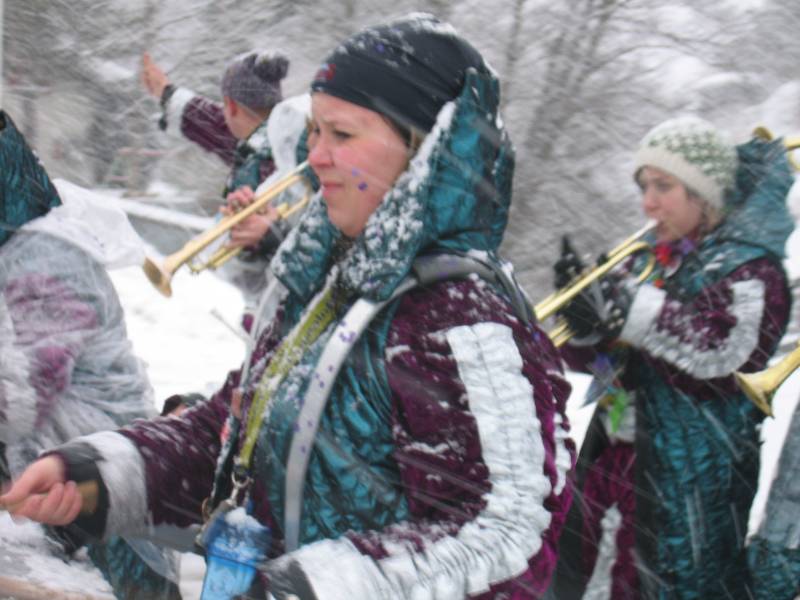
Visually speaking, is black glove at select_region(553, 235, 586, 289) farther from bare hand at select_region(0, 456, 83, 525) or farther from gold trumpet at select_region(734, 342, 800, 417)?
bare hand at select_region(0, 456, 83, 525)

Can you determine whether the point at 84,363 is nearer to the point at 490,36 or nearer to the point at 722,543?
the point at 722,543

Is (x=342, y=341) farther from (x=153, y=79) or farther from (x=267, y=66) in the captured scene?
(x=153, y=79)

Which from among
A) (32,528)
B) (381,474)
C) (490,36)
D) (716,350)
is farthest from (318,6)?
(381,474)

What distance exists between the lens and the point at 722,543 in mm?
2928

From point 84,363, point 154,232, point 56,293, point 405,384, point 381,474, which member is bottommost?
point 154,232

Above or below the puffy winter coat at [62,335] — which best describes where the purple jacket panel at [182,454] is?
above

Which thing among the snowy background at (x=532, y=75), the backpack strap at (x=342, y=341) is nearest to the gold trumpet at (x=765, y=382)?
the backpack strap at (x=342, y=341)

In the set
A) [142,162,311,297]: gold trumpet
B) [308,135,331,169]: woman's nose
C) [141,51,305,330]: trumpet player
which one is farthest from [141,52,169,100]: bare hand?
[308,135,331,169]: woman's nose

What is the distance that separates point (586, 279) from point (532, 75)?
5.32m

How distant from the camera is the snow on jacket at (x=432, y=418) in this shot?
1209 millimetres

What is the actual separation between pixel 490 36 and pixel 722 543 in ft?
19.2

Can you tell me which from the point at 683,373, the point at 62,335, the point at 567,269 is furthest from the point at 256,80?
the point at 683,373

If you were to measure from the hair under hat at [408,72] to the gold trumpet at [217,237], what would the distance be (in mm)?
2343

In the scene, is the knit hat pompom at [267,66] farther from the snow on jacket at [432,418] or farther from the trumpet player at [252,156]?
the snow on jacket at [432,418]
